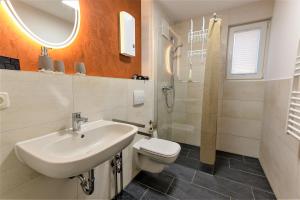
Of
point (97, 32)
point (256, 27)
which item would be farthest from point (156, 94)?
point (256, 27)

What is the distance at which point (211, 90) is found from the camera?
1.78 metres

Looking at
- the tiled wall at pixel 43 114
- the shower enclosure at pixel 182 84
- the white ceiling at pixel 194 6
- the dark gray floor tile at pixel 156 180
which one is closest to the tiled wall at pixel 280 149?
the shower enclosure at pixel 182 84

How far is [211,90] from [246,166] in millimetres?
1277

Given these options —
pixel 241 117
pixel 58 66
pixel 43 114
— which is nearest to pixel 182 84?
pixel 241 117

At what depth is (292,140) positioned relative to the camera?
1184 millimetres

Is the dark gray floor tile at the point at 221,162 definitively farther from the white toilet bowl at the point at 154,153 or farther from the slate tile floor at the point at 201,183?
the white toilet bowl at the point at 154,153

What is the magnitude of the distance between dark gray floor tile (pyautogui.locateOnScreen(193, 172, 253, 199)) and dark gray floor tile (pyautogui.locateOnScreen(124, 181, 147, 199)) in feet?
2.12

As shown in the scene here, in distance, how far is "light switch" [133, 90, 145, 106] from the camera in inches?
63.8

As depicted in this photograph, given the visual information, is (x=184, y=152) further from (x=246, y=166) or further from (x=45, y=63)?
(x=45, y=63)

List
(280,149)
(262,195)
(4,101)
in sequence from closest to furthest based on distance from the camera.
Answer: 1. (4,101)
2. (280,149)
3. (262,195)

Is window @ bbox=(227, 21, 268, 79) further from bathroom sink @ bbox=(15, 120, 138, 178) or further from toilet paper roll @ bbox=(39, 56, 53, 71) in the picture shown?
toilet paper roll @ bbox=(39, 56, 53, 71)

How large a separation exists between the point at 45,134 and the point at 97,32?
3.25 feet

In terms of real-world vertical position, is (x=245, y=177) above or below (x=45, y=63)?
below

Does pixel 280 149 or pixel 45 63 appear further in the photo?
pixel 280 149
